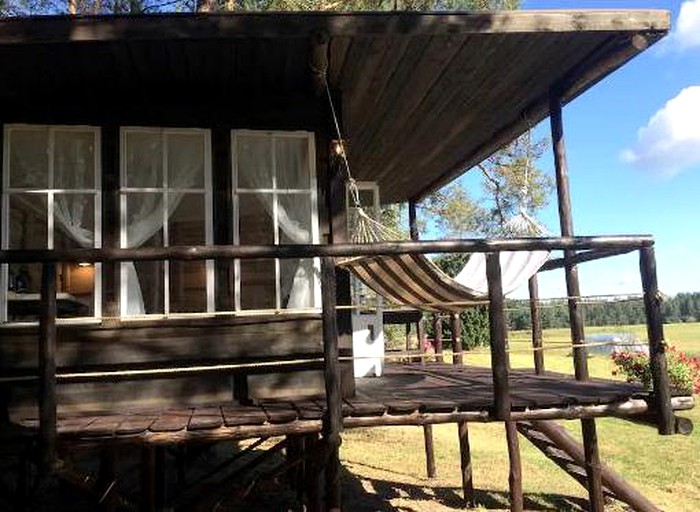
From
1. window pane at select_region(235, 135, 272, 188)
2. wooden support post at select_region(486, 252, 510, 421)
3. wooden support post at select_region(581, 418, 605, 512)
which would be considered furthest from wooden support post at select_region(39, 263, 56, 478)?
wooden support post at select_region(581, 418, 605, 512)

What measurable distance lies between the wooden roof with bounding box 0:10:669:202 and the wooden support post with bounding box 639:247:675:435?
5.71ft

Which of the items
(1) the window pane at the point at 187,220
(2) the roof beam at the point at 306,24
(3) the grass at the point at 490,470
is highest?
(2) the roof beam at the point at 306,24

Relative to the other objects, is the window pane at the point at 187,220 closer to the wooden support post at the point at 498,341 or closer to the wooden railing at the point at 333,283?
the wooden railing at the point at 333,283

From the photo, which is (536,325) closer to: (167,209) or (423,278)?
(423,278)

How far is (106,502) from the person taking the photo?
481 cm

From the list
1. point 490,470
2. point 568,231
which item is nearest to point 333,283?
point 568,231

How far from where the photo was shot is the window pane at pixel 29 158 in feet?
17.3

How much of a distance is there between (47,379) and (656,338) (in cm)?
366

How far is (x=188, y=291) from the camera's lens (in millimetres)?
5406

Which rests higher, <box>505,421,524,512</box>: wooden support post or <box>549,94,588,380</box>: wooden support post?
<box>549,94,588,380</box>: wooden support post

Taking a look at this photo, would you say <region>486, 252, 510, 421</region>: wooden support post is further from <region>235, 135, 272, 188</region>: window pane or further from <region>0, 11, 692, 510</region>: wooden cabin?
<region>235, 135, 272, 188</region>: window pane

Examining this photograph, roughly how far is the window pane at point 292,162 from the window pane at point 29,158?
177cm

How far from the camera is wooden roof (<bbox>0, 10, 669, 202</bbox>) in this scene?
4.59 metres

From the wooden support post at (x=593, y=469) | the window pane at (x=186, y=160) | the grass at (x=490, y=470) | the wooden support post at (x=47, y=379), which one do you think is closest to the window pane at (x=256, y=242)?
the window pane at (x=186, y=160)
